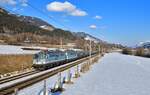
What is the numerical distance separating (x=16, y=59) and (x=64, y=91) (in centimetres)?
2569

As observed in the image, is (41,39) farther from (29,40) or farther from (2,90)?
(2,90)

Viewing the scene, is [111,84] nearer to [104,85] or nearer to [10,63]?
[104,85]

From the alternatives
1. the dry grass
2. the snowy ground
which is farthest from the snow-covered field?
the dry grass

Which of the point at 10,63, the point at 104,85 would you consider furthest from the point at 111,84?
the point at 10,63

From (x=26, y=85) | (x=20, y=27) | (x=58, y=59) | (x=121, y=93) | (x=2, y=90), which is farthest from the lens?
(x=20, y=27)

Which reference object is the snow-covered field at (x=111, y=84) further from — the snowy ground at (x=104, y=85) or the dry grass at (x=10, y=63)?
the dry grass at (x=10, y=63)

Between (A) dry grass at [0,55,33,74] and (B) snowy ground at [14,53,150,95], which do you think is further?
(A) dry grass at [0,55,33,74]

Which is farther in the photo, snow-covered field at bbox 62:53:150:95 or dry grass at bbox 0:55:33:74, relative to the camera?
dry grass at bbox 0:55:33:74

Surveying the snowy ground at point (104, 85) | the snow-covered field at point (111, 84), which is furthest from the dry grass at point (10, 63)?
the snow-covered field at point (111, 84)

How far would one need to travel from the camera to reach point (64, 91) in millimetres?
15562

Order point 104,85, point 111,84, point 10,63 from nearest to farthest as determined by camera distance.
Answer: point 104,85 < point 111,84 < point 10,63

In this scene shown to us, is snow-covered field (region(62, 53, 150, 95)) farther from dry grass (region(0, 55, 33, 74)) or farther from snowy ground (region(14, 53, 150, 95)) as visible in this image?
dry grass (region(0, 55, 33, 74))

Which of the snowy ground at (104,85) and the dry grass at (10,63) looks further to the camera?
the dry grass at (10,63)

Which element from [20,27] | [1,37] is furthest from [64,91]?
[20,27]
